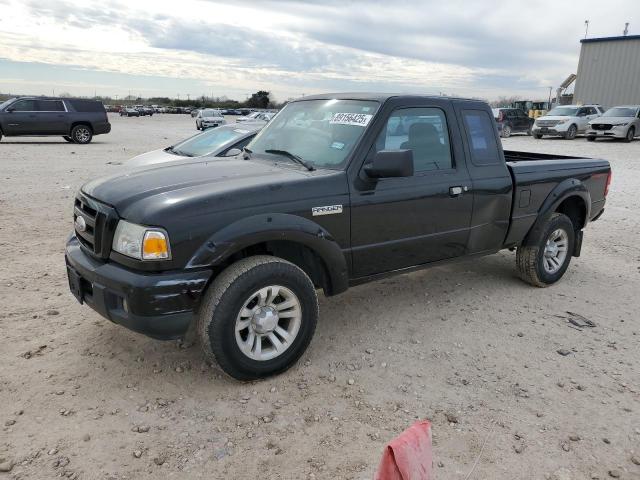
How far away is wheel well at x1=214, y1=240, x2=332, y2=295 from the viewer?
3.58 meters

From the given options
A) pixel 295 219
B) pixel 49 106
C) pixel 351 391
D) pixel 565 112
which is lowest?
pixel 351 391

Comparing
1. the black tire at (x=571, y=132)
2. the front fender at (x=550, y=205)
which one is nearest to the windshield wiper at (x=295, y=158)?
the front fender at (x=550, y=205)

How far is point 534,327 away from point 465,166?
1.49m

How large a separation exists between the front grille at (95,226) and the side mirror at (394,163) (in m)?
1.75

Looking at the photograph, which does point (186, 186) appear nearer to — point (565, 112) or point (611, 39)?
point (565, 112)

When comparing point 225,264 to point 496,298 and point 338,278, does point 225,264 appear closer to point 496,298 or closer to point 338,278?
point 338,278

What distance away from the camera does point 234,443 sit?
2836mm

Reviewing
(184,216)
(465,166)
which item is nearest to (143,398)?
(184,216)

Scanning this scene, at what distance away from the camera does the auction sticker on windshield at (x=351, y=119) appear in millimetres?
3918

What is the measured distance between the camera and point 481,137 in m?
4.62

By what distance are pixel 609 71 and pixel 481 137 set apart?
3819 centimetres

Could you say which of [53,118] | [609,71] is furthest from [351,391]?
[609,71]

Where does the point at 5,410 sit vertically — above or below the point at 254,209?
below

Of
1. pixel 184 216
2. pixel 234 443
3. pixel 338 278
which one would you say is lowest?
pixel 234 443
